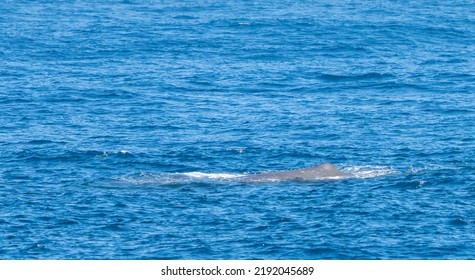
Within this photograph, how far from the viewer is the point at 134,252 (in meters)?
68.6

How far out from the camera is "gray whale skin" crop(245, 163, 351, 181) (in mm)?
84938

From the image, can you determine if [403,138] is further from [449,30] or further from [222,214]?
[449,30]

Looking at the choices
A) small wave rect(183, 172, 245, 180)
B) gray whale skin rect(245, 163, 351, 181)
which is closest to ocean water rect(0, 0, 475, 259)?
small wave rect(183, 172, 245, 180)

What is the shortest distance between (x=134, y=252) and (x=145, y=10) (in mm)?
117838

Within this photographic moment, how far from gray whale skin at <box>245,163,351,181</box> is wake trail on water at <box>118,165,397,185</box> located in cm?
40

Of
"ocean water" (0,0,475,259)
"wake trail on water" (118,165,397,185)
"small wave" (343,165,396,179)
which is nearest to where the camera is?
"ocean water" (0,0,475,259)

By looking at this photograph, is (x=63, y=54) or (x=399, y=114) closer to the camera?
(x=399, y=114)

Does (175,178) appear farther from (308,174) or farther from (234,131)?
(234,131)

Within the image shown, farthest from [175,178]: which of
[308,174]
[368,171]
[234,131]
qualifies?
[234,131]

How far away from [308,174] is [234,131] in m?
19.4

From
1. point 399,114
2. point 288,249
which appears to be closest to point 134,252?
point 288,249

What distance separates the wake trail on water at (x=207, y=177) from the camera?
278 feet

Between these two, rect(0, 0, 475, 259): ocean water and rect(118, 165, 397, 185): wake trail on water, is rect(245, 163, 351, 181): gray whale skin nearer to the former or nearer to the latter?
rect(118, 165, 397, 185): wake trail on water

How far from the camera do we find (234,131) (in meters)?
104
